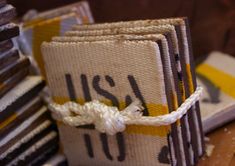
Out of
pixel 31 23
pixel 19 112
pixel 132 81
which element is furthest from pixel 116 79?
pixel 31 23

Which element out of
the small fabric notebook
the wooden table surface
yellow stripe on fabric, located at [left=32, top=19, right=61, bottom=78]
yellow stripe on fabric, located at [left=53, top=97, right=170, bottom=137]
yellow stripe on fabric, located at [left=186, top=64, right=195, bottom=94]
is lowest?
the wooden table surface

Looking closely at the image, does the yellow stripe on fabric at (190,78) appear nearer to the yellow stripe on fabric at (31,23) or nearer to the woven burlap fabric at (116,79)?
the woven burlap fabric at (116,79)

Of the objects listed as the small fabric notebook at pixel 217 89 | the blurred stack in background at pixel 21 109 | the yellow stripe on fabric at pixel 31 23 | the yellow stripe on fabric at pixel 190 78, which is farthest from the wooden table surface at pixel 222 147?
the yellow stripe on fabric at pixel 31 23

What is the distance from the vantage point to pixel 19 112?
2.34 ft

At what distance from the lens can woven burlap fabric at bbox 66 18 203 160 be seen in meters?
0.60

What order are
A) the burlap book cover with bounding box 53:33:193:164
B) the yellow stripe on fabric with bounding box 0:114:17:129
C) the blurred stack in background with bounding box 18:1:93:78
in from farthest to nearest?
the blurred stack in background with bounding box 18:1:93:78, the yellow stripe on fabric with bounding box 0:114:17:129, the burlap book cover with bounding box 53:33:193:164

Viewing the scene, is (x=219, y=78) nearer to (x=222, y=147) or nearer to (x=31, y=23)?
(x=222, y=147)

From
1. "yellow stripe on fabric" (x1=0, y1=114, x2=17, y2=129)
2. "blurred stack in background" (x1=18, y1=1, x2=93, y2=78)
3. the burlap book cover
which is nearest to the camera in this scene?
the burlap book cover

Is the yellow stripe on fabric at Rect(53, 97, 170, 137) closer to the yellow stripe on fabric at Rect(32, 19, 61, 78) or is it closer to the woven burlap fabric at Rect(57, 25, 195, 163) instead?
the woven burlap fabric at Rect(57, 25, 195, 163)

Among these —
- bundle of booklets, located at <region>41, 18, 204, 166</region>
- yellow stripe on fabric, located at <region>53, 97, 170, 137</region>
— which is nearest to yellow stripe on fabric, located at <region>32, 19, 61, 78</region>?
bundle of booklets, located at <region>41, 18, 204, 166</region>

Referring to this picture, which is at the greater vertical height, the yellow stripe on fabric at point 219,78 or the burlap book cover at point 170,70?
the burlap book cover at point 170,70

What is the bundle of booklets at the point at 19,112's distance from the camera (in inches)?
26.9

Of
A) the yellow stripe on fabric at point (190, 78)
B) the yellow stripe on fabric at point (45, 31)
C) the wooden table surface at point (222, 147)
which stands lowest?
the wooden table surface at point (222, 147)

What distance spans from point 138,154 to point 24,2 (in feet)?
1.68
